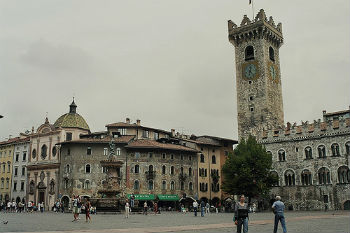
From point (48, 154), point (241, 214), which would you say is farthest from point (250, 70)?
point (241, 214)

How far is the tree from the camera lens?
4953cm

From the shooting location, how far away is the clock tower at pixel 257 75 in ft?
198

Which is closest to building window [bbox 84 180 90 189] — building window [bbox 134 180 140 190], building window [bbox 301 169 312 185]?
building window [bbox 134 180 140 190]

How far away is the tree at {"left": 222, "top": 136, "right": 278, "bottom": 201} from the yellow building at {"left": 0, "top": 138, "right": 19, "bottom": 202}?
143 ft

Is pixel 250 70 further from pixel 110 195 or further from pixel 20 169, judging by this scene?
pixel 20 169

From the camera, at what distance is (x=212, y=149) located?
227 feet

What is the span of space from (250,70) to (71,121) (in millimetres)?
31764

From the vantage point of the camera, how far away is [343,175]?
161 feet

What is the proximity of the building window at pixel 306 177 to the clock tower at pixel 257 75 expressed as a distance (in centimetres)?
841

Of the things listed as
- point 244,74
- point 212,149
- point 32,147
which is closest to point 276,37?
point 244,74

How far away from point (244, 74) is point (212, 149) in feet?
48.2

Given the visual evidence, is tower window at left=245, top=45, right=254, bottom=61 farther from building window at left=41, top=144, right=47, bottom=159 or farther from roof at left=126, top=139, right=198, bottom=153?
→ building window at left=41, top=144, right=47, bottom=159

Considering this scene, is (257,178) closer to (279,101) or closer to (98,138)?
(279,101)

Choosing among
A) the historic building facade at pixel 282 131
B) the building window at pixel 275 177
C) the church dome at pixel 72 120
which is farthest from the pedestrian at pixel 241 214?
the church dome at pixel 72 120
